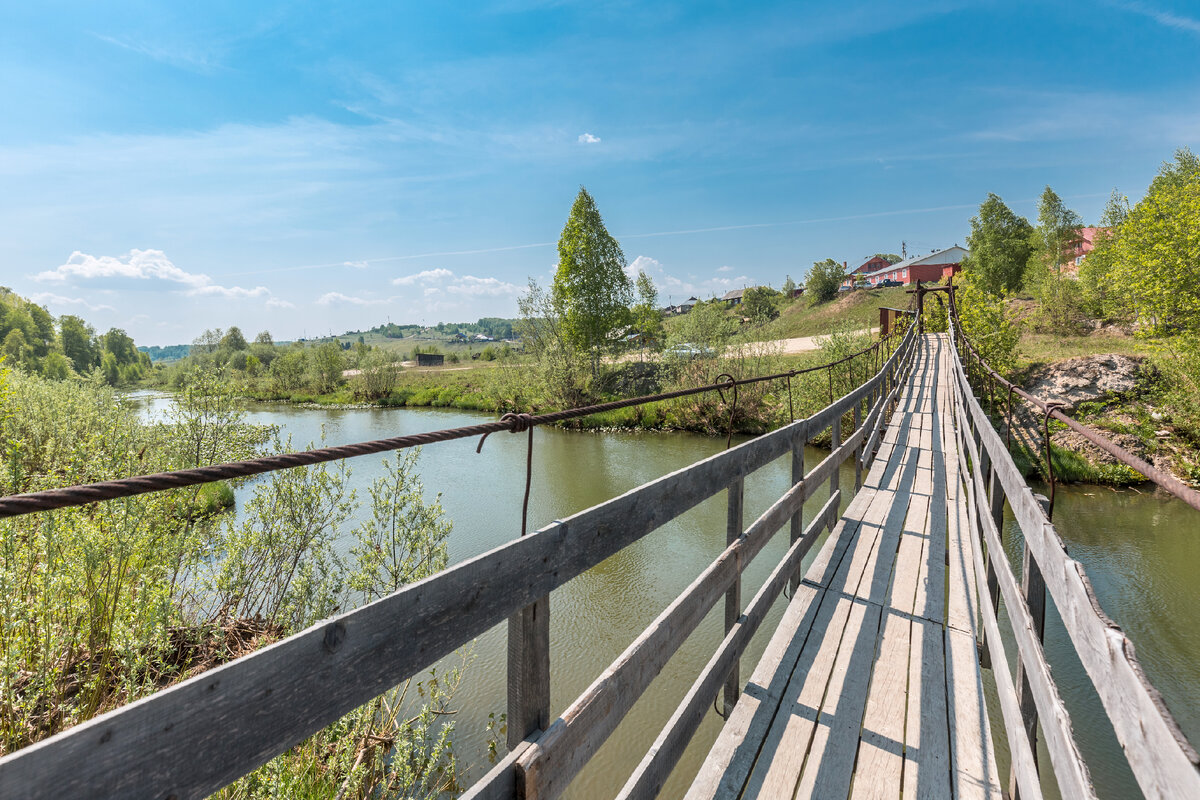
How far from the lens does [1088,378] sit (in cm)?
1520

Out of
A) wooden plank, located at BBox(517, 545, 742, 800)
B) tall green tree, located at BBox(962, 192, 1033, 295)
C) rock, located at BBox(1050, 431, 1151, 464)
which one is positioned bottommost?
rock, located at BBox(1050, 431, 1151, 464)

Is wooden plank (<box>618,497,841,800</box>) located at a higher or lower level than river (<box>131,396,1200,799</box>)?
higher

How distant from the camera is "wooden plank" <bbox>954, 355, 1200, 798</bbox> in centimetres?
76

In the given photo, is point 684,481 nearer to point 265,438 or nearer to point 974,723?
point 974,723

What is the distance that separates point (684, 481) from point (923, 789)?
1.42 meters

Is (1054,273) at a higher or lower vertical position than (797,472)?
higher

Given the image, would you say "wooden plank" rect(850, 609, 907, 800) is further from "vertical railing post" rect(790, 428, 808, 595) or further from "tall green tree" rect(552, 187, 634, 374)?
"tall green tree" rect(552, 187, 634, 374)

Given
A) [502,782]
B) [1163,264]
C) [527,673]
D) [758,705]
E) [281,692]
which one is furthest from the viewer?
[1163,264]

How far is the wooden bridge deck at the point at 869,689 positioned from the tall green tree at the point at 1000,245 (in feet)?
141

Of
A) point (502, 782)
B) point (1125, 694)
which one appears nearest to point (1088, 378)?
point (1125, 694)

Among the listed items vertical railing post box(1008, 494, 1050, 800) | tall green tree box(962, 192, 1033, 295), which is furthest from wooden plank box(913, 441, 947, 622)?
tall green tree box(962, 192, 1033, 295)

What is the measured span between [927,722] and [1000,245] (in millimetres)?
48342

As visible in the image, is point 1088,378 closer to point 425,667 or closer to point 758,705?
point 758,705

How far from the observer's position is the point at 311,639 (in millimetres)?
894
